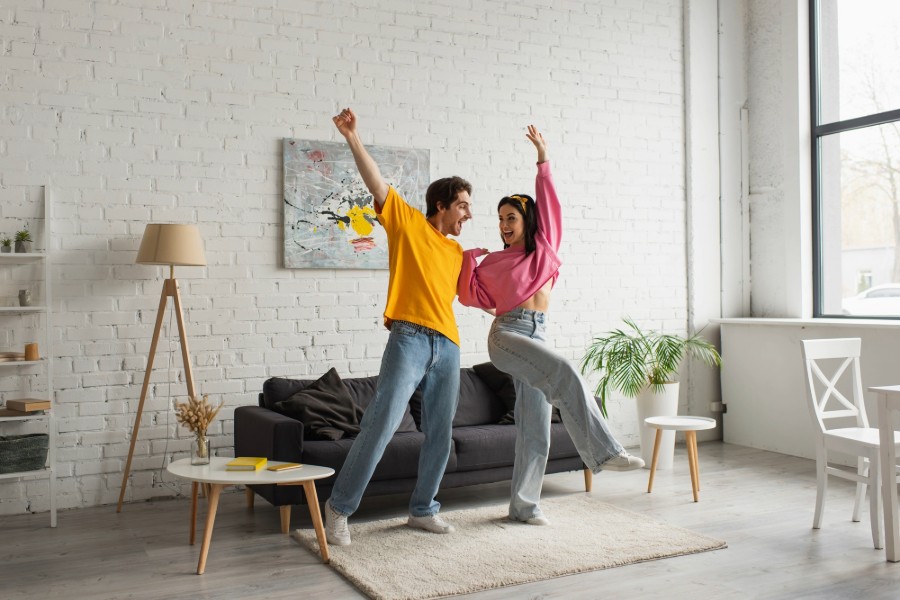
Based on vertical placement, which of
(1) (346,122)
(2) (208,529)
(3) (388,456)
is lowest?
(2) (208,529)

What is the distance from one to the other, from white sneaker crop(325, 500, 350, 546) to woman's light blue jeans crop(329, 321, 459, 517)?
0.10 ft

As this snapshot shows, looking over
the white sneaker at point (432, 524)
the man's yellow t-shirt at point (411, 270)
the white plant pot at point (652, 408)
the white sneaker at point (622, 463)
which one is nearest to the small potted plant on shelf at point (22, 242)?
the man's yellow t-shirt at point (411, 270)

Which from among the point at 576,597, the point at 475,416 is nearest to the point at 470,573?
the point at 576,597

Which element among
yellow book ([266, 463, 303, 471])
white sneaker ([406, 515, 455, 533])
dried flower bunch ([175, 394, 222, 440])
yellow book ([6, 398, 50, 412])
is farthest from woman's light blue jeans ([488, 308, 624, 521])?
yellow book ([6, 398, 50, 412])

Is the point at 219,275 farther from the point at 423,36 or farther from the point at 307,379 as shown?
the point at 423,36

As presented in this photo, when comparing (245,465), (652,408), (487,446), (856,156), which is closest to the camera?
(245,465)

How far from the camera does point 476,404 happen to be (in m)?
5.26

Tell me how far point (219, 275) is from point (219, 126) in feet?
3.00

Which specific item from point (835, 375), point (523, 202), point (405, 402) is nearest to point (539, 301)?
point (523, 202)

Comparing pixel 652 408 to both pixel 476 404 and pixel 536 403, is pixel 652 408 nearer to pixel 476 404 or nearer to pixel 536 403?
pixel 476 404

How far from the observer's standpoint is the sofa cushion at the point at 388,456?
4242mm

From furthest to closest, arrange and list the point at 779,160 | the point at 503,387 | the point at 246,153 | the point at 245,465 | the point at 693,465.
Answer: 1. the point at 779,160
2. the point at 503,387
3. the point at 246,153
4. the point at 693,465
5. the point at 245,465

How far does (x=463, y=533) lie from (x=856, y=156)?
14.0 ft

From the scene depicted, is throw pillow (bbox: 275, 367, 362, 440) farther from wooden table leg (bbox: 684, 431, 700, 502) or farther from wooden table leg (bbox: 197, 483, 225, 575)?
wooden table leg (bbox: 684, 431, 700, 502)
